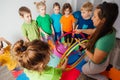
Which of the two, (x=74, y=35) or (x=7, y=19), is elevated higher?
(x=7, y=19)

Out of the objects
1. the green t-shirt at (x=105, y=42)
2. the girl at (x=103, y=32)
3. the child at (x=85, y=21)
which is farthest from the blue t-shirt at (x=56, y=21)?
the green t-shirt at (x=105, y=42)

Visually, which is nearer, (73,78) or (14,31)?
(73,78)

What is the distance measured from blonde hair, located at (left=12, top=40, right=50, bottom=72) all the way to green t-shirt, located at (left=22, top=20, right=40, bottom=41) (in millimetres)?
1059

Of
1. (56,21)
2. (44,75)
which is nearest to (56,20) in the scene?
(56,21)

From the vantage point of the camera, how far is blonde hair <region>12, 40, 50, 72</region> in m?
1.11

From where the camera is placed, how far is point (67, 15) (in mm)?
2518

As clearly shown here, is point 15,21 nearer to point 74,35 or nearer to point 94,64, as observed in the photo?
point 74,35

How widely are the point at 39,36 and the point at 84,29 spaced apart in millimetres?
755

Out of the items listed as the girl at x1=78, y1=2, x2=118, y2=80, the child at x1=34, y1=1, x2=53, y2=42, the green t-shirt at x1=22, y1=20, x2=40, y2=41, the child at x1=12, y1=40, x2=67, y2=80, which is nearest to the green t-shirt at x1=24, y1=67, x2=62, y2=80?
the child at x1=12, y1=40, x2=67, y2=80

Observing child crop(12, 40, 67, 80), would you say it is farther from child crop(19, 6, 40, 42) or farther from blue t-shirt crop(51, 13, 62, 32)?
blue t-shirt crop(51, 13, 62, 32)

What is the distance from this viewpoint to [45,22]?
243 cm

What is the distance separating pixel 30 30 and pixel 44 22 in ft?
0.98

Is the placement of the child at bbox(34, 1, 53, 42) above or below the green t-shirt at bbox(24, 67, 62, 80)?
above

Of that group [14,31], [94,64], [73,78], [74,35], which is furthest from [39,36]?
[94,64]
